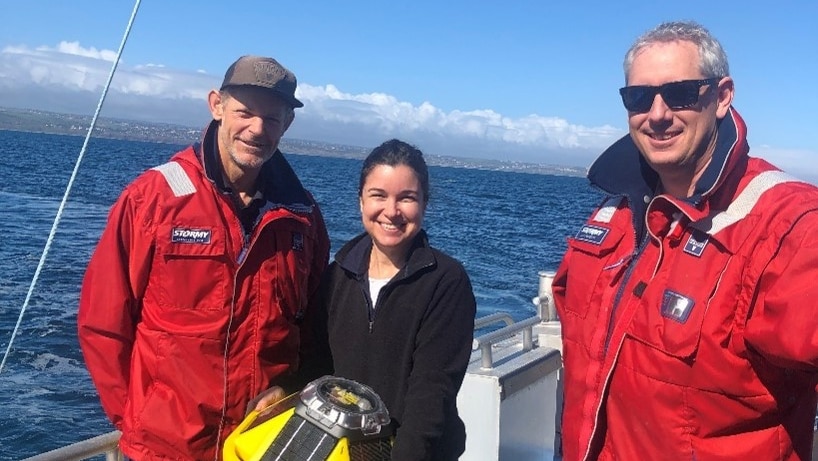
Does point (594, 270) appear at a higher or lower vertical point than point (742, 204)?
lower

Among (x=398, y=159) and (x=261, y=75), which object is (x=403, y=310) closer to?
(x=398, y=159)

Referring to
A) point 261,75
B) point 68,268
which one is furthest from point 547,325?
point 68,268

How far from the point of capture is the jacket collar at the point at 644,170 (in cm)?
205

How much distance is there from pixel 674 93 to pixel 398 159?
0.91 meters

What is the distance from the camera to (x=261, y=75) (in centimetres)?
271

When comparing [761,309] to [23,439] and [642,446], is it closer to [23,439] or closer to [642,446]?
[642,446]

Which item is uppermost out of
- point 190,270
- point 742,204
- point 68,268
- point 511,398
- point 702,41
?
point 702,41

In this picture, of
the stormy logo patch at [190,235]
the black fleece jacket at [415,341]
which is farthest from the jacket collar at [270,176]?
the black fleece jacket at [415,341]

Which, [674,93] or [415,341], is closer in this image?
[674,93]

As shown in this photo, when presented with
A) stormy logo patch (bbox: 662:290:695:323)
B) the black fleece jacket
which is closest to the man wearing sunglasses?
stormy logo patch (bbox: 662:290:695:323)

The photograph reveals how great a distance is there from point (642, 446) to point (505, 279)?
17.8m

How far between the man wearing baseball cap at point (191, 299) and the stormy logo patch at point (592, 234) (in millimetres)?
956

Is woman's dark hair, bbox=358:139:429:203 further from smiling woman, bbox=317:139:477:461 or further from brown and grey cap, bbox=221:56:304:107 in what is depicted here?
brown and grey cap, bbox=221:56:304:107

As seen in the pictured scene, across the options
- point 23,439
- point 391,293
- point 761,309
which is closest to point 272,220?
point 391,293
